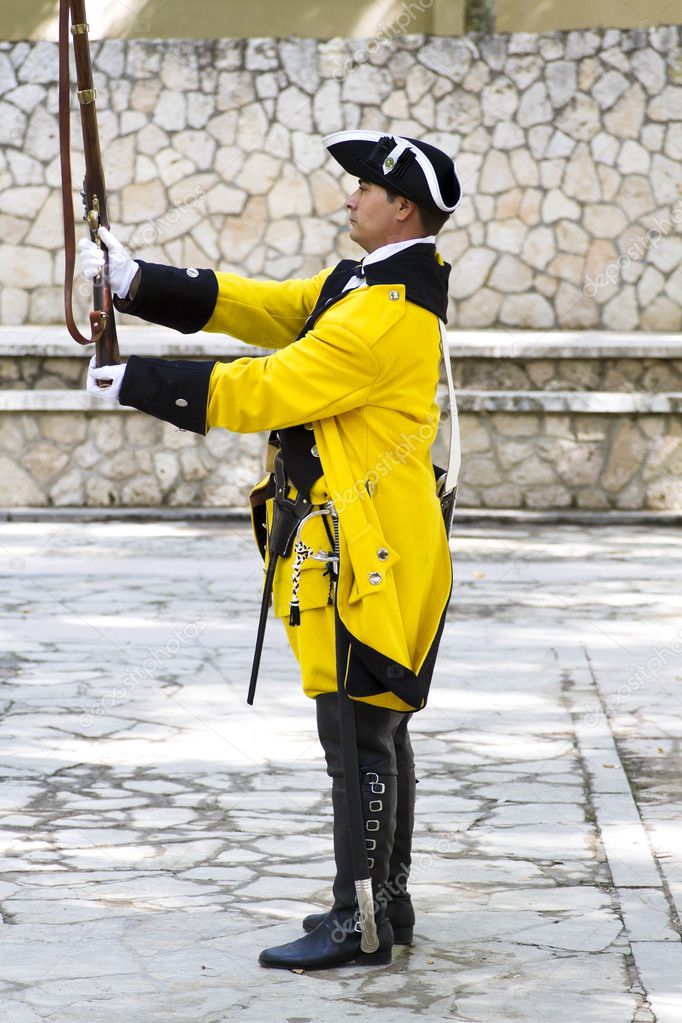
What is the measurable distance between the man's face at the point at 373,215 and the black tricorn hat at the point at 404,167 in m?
0.02

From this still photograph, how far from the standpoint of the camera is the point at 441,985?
318cm

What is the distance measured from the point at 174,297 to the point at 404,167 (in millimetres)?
644

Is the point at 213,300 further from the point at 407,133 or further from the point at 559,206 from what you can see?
the point at 407,133

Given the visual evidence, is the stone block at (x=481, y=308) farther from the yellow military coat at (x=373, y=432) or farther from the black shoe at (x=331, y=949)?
the black shoe at (x=331, y=949)

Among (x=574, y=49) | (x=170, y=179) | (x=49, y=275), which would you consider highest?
(x=574, y=49)

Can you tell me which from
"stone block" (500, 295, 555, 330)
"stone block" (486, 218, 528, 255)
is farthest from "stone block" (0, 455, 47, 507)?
"stone block" (486, 218, 528, 255)

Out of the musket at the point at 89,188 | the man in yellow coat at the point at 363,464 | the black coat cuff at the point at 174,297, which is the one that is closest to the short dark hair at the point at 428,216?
the man in yellow coat at the point at 363,464

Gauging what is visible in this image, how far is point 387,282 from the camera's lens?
3.29 metres

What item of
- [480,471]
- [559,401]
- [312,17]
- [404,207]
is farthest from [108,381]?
[312,17]

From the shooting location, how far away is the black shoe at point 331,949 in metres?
3.27

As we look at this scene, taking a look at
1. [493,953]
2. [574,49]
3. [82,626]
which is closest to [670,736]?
[493,953]

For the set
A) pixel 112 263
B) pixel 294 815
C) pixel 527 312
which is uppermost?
pixel 112 263

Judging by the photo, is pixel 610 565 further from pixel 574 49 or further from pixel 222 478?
pixel 574 49

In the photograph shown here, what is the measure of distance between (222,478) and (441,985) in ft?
24.8
